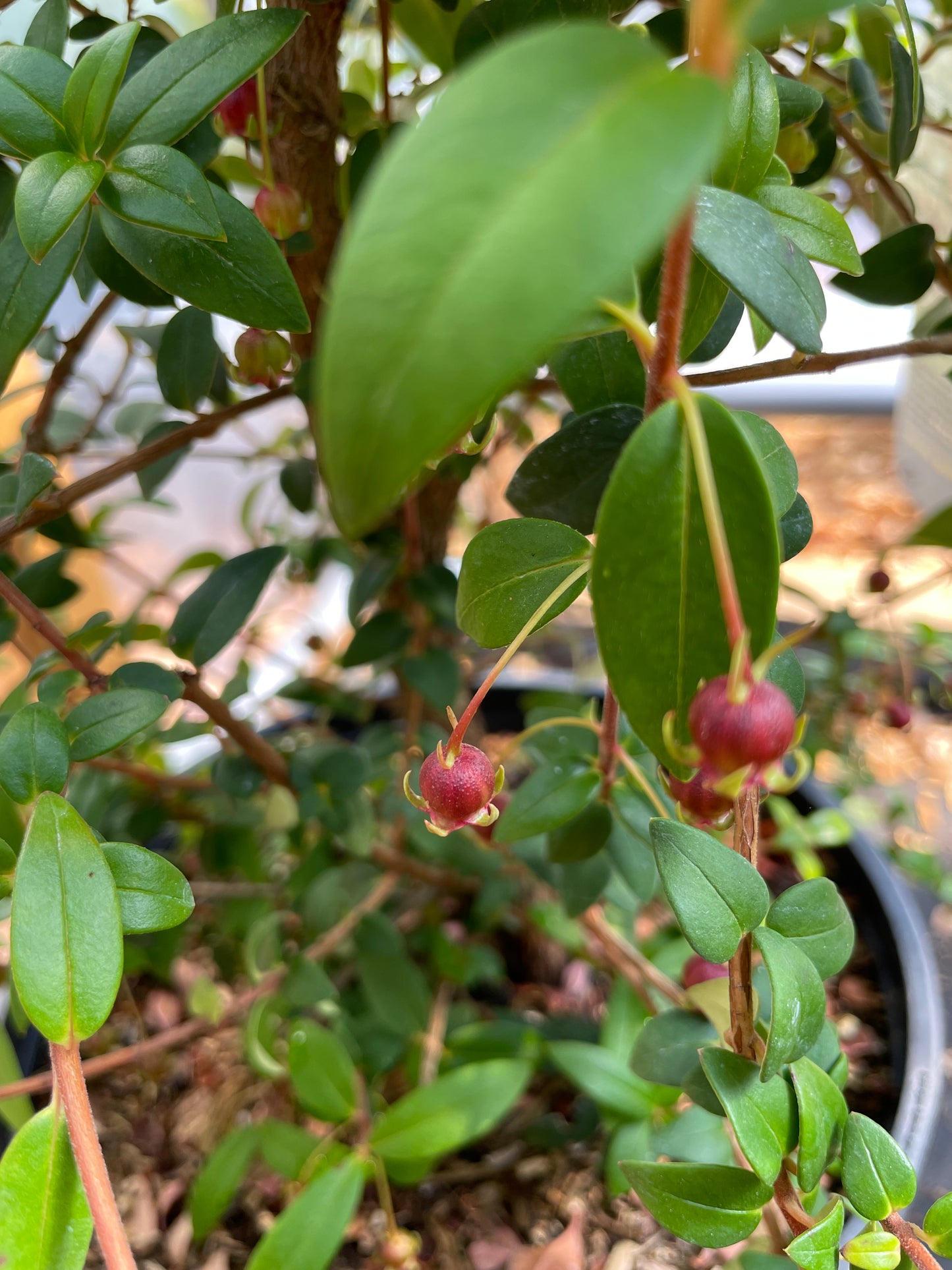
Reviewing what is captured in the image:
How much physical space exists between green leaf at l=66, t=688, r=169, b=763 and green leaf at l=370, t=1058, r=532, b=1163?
306 millimetres

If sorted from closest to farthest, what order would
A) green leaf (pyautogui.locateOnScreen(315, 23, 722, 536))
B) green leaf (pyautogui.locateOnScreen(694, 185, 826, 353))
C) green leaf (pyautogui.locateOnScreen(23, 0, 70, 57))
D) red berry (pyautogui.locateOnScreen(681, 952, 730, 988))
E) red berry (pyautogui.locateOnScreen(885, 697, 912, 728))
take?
green leaf (pyautogui.locateOnScreen(315, 23, 722, 536)), green leaf (pyautogui.locateOnScreen(694, 185, 826, 353)), green leaf (pyautogui.locateOnScreen(23, 0, 70, 57)), red berry (pyautogui.locateOnScreen(681, 952, 730, 988)), red berry (pyautogui.locateOnScreen(885, 697, 912, 728))

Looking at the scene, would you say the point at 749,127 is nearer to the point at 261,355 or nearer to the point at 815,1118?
the point at 261,355

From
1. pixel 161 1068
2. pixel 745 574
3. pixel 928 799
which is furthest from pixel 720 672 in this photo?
pixel 928 799

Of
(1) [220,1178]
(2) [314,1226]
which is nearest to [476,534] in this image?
(2) [314,1226]

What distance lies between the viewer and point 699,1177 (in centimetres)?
32

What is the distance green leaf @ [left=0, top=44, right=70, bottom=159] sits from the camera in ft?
1.01

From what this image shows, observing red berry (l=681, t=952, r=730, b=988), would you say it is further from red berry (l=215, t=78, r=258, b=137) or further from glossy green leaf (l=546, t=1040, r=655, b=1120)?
red berry (l=215, t=78, r=258, b=137)

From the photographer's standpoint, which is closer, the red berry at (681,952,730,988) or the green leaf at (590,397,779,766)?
the green leaf at (590,397,779,766)

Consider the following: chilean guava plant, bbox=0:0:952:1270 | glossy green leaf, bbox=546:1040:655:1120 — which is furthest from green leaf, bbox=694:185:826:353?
glossy green leaf, bbox=546:1040:655:1120

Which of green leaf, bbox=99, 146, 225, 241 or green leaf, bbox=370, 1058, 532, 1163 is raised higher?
green leaf, bbox=99, 146, 225, 241

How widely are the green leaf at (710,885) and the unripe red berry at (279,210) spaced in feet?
1.01

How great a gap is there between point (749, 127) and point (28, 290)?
0.83 ft

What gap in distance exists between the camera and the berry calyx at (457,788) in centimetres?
32

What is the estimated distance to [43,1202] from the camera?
0.93 feet
